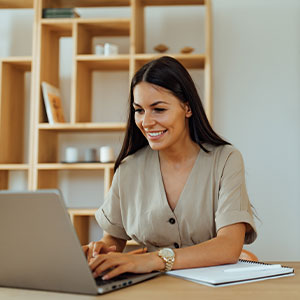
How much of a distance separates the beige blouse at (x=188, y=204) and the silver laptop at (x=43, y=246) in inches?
22.1

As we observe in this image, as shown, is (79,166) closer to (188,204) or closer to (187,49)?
(187,49)

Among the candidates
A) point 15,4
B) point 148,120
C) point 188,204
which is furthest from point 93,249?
point 15,4

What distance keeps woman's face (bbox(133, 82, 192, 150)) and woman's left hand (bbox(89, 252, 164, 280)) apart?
1.84 feet

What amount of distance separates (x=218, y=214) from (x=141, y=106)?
47 cm

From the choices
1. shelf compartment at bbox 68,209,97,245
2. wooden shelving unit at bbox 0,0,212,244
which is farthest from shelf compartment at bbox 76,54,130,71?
shelf compartment at bbox 68,209,97,245

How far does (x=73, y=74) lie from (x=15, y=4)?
0.73 metres

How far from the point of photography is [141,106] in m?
1.60

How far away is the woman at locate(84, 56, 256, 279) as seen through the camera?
1553 millimetres

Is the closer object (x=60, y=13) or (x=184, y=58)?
(x=184, y=58)

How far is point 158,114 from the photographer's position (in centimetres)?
160

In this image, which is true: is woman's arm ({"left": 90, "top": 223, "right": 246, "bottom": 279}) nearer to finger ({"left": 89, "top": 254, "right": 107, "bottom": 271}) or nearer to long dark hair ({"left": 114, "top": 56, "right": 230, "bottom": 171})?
finger ({"left": 89, "top": 254, "right": 107, "bottom": 271})

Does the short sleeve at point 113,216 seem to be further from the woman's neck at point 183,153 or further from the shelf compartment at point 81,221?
the shelf compartment at point 81,221

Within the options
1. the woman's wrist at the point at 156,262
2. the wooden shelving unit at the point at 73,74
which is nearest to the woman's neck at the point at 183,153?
the woman's wrist at the point at 156,262

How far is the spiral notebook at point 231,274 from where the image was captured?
1028 mm
